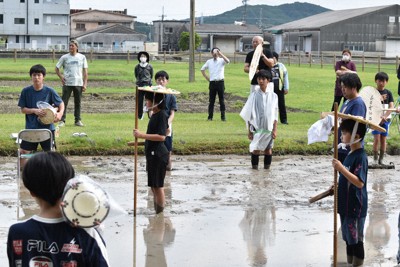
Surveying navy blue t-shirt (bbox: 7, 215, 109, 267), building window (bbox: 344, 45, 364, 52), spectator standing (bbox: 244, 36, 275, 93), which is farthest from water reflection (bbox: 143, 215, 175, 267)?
building window (bbox: 344, 45, 364, 52)

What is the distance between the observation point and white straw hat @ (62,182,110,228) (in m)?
3.72

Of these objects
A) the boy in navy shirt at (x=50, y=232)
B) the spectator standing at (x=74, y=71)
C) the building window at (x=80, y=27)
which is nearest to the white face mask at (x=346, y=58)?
the spectator standing at (x=74, y=71)

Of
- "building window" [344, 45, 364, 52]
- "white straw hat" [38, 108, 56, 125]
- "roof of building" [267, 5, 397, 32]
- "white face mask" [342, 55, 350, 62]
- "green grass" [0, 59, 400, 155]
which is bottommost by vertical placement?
"green grass" [0, 59, 400, 155]

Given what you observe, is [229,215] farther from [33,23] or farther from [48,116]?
[33,23]

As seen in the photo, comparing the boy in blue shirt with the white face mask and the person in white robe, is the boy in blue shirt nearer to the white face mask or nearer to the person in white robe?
the person in white robe

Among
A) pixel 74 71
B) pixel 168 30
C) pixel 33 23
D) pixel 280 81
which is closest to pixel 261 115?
pixel 280 81

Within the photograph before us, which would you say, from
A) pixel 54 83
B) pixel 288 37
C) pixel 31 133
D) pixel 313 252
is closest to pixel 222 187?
pixel 31 133

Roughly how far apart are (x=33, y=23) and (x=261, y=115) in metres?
89.0

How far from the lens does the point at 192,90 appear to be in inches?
1284

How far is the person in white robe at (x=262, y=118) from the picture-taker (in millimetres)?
14023

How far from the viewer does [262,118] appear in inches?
555

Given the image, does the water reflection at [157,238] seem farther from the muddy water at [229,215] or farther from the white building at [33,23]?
the white building at [33,23]

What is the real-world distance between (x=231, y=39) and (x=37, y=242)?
111487mm

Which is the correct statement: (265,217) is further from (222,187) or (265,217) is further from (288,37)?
(288,37)
